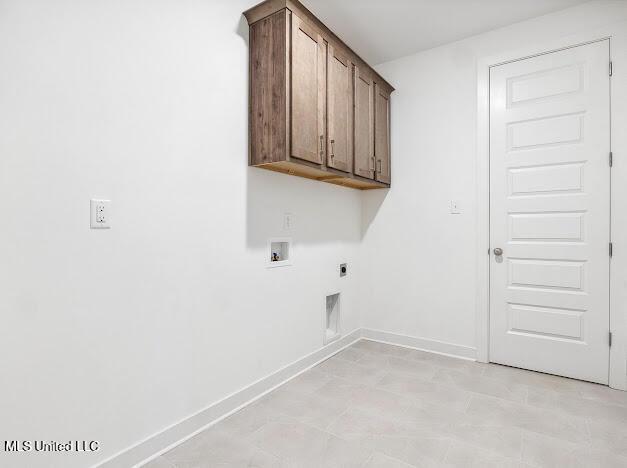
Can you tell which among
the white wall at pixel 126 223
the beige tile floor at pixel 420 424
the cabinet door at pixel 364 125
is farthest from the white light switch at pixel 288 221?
the beige tile floor at pixel 420 424

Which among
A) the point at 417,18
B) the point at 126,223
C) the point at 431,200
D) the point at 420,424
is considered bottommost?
the point at 420,424

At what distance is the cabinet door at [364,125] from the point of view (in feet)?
8.59

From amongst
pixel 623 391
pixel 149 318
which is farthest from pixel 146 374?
pixel 623 391

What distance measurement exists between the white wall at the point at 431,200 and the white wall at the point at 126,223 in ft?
4.44

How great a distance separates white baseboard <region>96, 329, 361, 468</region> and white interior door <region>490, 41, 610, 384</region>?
164 centimetres

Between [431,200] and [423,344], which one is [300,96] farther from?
[423,344]

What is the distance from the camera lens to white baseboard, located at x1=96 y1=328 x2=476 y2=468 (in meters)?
1.54

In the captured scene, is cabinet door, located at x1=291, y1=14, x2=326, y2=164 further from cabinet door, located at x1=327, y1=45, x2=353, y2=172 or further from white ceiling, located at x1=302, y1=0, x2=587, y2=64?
white ceiling, located at x1=302, y1=0, x2=587, y2=64

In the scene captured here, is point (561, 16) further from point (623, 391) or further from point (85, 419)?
point (85, 419)

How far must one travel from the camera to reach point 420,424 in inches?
73.0

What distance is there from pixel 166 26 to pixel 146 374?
167 centimetres

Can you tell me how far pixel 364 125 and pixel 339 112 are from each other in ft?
1.30

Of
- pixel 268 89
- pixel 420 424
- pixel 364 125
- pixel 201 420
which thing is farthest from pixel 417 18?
pixel 201 420

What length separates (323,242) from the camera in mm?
2795
